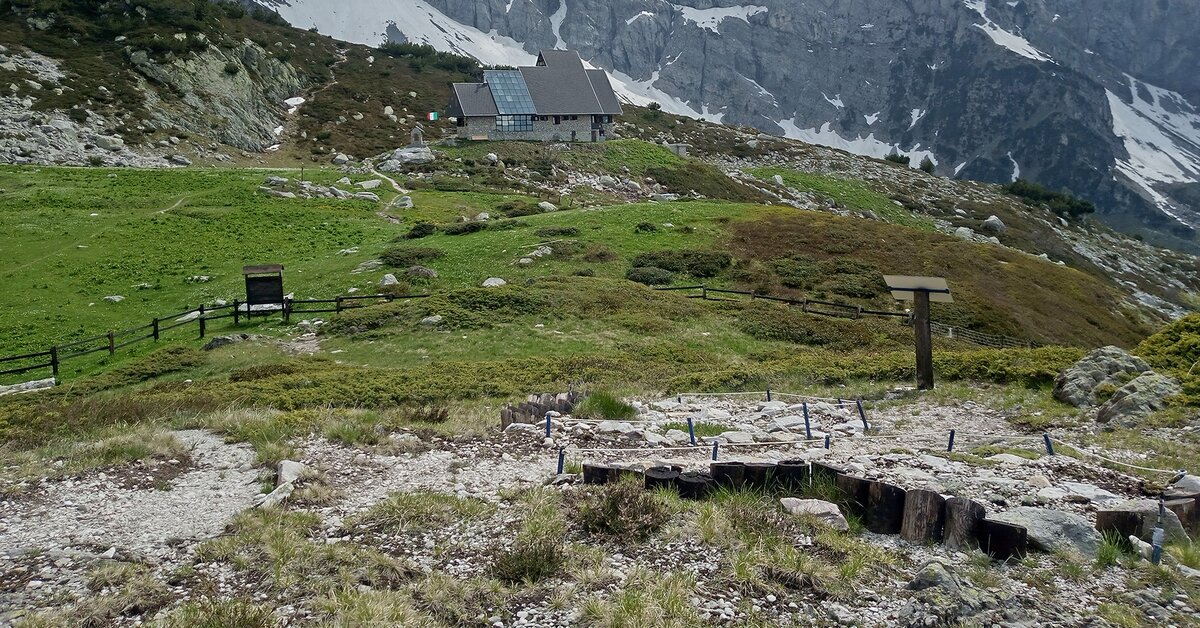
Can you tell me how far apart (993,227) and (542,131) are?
180 feet

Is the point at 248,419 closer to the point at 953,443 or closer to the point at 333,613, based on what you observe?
the point at 333,613

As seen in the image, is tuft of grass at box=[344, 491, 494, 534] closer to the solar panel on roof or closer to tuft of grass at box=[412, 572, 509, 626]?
tuft of grass at box=[412, 572, 509, 626]

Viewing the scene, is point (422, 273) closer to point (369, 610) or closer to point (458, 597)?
point (458, 597)

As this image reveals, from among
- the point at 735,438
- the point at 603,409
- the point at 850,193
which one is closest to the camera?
the point at 735,438

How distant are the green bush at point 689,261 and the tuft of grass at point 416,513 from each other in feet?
101

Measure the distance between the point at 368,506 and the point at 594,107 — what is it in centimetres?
8738

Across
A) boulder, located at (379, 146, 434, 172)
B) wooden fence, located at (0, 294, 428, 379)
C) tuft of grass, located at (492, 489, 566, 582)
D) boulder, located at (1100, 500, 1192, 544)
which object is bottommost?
wooden fence, located at (0, 294, 428, 379)

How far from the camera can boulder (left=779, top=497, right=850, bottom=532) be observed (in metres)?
9.76

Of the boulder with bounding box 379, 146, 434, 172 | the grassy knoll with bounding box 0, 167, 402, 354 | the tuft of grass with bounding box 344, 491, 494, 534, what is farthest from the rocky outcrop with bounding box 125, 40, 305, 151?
the tuft of grass with bounding box 344, 491, 494, 534

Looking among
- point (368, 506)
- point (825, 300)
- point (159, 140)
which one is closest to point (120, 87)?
point (159, 140)

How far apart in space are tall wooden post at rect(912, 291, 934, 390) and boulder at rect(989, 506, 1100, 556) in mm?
11025

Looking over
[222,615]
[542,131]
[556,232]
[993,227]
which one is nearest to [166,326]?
[556,232]

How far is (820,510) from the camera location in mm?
10031

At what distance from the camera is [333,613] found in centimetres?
796
